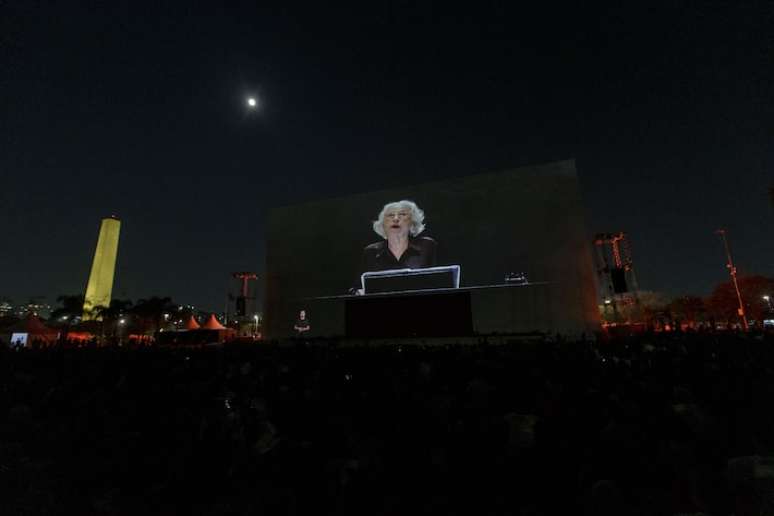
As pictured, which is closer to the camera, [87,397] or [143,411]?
[143,411]

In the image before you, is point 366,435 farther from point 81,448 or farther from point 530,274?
point 530,274

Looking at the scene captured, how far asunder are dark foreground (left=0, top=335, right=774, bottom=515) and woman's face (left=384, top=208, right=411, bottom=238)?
16.3m

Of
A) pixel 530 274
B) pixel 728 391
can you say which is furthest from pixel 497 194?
pixel 728 391

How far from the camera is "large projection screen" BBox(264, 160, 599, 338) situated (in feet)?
55.8

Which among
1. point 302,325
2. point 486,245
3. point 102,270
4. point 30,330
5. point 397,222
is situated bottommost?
point 302,325

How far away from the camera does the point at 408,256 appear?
62.0ft

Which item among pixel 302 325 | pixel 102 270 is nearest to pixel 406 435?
pixel 302 325

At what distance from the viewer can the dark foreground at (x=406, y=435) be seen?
1521 millimetres

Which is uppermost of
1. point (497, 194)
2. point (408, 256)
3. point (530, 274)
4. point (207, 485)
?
point (497, 194)

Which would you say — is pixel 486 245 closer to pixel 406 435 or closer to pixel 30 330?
pixel 406 435

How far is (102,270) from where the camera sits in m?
53.0

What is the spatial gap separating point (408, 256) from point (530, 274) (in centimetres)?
592

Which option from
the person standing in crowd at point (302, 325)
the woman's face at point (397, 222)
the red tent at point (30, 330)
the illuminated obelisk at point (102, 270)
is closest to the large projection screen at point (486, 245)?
the person standing in crowd at point (302, 325)

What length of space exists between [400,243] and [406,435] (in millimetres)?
17735
